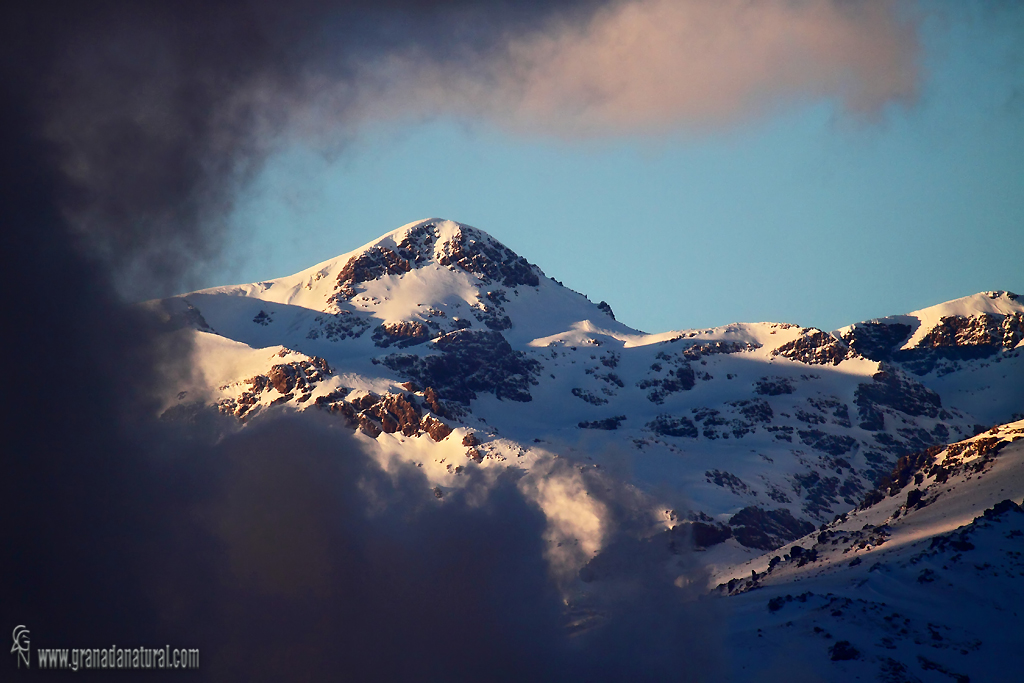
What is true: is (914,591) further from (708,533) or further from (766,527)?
(766,527)

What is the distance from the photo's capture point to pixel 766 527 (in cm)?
18775

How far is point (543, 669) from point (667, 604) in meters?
13.2

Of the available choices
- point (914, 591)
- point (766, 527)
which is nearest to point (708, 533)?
point (766, 527)

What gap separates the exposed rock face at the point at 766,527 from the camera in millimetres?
179875

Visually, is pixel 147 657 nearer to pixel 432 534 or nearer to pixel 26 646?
pixel 26 646

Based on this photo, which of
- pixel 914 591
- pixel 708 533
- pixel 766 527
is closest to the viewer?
pixel 914 591

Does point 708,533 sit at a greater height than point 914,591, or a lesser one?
greater

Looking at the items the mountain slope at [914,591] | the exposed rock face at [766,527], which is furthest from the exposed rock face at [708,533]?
the mountain slope at [914,591]

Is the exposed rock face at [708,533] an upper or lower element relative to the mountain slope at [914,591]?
upper

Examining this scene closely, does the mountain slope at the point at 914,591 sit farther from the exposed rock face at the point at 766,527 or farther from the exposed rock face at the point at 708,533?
the exposed rock face at the point at 766,527

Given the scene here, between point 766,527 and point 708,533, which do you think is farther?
point 766,527

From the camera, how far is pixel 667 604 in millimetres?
97000

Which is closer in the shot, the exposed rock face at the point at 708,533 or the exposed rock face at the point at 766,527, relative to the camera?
the exposed rock face at the point at 708,533

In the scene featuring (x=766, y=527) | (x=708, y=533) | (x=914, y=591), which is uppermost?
(x=708, y=533)
